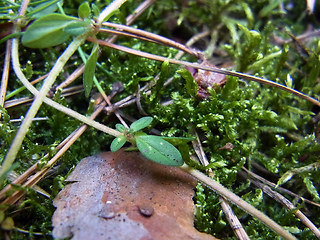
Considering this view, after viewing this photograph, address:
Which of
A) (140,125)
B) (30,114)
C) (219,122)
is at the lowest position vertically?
(219,122)

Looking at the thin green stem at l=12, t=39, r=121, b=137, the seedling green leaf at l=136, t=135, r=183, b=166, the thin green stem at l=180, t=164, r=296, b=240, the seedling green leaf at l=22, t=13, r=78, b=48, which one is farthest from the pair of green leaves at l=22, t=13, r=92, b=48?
the thin green stem at l=180, t=164, r=296, b=240

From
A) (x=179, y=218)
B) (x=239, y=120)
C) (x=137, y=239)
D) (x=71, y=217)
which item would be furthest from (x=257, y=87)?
(x=71, y=217)

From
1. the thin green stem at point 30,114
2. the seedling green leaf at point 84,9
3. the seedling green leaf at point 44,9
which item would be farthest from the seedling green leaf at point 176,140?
the seedling green leaf at point 44,9

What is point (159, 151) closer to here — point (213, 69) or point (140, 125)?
point (140, 125)

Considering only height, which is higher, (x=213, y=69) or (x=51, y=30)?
(x=51, y=30)

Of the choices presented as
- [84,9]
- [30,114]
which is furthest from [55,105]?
[84,9]

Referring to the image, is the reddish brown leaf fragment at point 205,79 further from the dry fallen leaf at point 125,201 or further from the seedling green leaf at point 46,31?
the seedling green leaf at point 46,31
